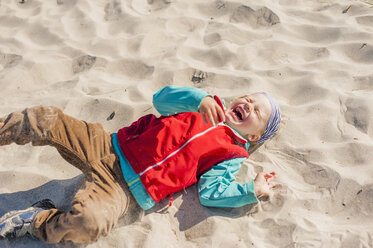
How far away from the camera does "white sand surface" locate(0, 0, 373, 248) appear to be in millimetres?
2195

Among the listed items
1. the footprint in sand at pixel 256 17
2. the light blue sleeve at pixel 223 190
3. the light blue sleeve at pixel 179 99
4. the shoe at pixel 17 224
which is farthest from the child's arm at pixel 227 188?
the footprint in sand at pixel 256 17

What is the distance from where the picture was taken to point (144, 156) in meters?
2.26

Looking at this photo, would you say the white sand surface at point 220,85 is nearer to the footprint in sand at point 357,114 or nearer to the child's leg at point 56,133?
the footprint in sand at point 357,114

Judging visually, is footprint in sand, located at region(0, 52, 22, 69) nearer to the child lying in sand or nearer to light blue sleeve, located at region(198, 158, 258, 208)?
the child lying in sand

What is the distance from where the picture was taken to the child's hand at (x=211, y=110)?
7.20 ft

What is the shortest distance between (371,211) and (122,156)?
156 centimetres

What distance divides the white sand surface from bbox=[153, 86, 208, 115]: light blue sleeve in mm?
422

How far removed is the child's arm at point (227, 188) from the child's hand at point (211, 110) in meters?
0.39

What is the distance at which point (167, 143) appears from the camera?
2305 millimetres

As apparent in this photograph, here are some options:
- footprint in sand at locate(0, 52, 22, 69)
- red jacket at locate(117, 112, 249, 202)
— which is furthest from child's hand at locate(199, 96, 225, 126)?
footprint in sand at locate(0, 52, 22, 69)

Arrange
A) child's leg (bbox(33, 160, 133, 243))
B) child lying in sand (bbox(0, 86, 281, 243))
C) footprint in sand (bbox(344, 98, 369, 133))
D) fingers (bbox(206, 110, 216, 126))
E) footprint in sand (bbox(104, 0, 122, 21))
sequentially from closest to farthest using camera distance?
child's leg (bbox(33, 160, 133, 243)) < child lying in sand (bbox(0, 86, 281, 243)) < fingers (bbox(206, 110, 216, 126)) < footprint in sand (bbox(344, 98, 369, 133)) < footprint in sand (bbox(104, 0, 122, 21))

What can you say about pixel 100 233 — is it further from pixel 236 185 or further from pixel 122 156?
pixel 236 185

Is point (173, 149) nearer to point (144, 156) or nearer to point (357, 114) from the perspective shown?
point (144, 156)

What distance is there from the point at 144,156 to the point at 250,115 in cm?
80
